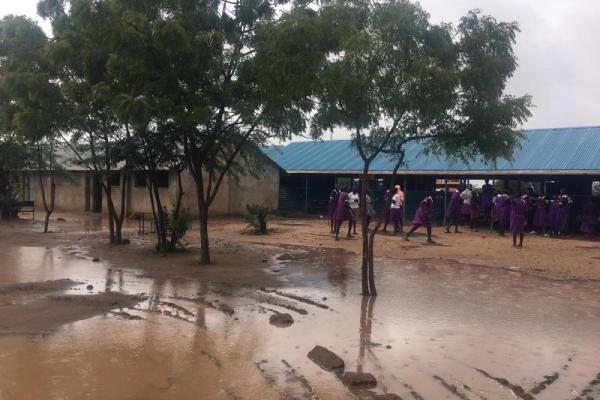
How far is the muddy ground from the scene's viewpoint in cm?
520

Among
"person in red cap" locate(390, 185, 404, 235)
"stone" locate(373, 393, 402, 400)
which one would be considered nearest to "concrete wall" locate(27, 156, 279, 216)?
"person in red cap" locate(390, 185, 404, 235)

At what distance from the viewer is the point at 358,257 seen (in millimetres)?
Result: 13922

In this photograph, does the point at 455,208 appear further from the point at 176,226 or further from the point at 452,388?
the point at 452,388

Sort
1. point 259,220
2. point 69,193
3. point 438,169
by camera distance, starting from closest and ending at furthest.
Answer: point 259,220 → point 438,169 → point 69,193

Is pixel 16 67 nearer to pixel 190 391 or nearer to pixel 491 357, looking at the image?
pixel 190 391

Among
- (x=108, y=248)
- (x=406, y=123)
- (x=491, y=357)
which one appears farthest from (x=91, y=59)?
(x=491, y=357)

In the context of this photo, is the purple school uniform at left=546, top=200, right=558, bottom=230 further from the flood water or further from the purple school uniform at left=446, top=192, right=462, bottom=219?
the flood water

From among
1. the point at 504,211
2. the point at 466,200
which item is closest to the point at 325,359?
the point at 504,211

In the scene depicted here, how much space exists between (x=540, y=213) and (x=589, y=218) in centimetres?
150

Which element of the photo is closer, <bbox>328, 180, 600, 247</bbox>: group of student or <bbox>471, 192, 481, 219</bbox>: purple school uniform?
<bbox>328, 180, 600, 247</bbox>: group of student

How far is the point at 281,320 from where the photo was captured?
293 inches

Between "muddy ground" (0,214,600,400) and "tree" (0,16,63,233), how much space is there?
326 centimetres

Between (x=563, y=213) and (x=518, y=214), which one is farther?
(x=563, y=213)

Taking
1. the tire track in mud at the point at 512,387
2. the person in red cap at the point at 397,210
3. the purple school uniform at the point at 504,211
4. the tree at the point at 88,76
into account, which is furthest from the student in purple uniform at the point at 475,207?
the tire track in mud at the point at 512,387
